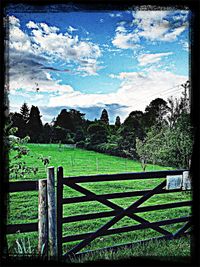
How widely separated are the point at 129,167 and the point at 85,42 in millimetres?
1140

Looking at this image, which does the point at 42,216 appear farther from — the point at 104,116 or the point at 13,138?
the point at 104,116

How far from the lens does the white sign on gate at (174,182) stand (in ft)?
10.0

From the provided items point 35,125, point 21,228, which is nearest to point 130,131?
point 35,125

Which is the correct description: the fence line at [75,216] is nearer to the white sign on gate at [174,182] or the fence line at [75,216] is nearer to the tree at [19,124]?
the white sign on gate at [174,182]

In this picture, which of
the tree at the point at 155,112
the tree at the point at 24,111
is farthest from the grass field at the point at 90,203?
the tree at the point at 155,112

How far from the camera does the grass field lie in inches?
105

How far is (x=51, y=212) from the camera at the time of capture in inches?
105

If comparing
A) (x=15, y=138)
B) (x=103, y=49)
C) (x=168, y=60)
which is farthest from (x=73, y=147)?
(x=168, y=60)

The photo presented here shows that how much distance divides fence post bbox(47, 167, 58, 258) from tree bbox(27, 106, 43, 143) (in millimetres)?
268

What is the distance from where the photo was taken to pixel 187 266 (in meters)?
2.44

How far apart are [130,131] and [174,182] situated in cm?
66

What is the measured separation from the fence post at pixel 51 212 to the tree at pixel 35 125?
27 centimetres

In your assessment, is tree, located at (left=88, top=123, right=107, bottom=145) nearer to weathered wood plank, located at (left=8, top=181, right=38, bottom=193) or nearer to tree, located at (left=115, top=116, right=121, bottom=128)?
tree, located at (left=115, top=116, right=121, bottom=128)

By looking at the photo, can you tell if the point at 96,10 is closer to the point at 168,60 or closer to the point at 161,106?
the point at 168,60
